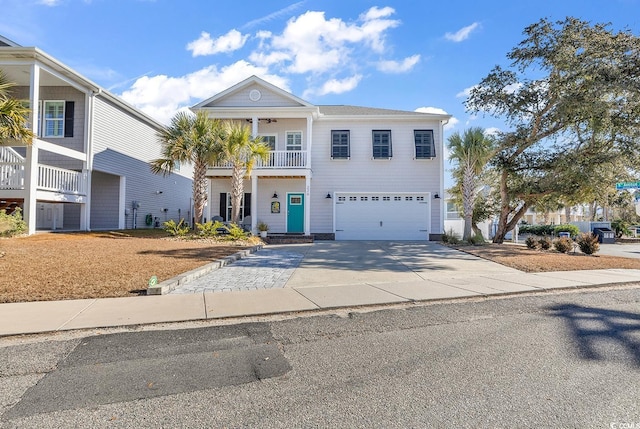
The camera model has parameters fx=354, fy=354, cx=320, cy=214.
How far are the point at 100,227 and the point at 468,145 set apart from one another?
18.5 meters

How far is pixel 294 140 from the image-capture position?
1891cm

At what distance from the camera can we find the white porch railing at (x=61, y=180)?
1293cm

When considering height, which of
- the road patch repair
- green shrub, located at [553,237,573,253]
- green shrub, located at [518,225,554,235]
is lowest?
the road patch repair

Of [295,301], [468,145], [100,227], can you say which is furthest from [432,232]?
[100,227]

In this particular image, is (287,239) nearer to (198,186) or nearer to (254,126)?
(198,186)

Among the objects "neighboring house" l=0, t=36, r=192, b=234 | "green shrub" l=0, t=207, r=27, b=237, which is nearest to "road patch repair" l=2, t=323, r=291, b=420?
"green shrub" l=0, t=207, r=27, b=237

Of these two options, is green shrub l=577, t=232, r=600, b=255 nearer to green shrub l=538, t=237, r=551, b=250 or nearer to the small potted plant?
green shrub l=538, t=237, r=551, b=250

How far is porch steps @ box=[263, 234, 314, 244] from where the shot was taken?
1669cm

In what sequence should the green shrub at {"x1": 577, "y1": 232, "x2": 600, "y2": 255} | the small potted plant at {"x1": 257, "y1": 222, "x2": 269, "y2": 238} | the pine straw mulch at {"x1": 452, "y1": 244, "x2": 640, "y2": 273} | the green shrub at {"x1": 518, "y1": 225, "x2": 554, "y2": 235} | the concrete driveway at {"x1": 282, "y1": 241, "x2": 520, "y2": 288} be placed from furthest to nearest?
the green shrub at {"x1": 518, "y1": 225, "x2": 554, "y2": 235} < the small potted plant at {"x1": 257, "y1": 222, "x2": 269, "y2": 238} < the green shrub at {"x1": 577, "y1": 232, "x2": 600, "y2": 255} < the pine straw mulch at {"x1": 452, "y1": 244, "x2": 640, "y2": 273} < the concrete driveway at {"x1": 282, "y1": 241, "x2": 520, "y2": 288}

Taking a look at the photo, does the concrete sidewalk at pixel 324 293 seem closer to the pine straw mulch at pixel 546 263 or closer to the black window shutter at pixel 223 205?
the pine straw mulch at pixel 546 263

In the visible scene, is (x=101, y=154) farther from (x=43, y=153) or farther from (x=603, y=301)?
(x=603, y=301)

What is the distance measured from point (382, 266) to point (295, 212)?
9667 mm

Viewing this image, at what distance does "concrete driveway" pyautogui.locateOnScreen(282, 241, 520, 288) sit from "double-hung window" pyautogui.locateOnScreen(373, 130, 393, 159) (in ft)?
21.1

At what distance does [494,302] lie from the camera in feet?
19.5
